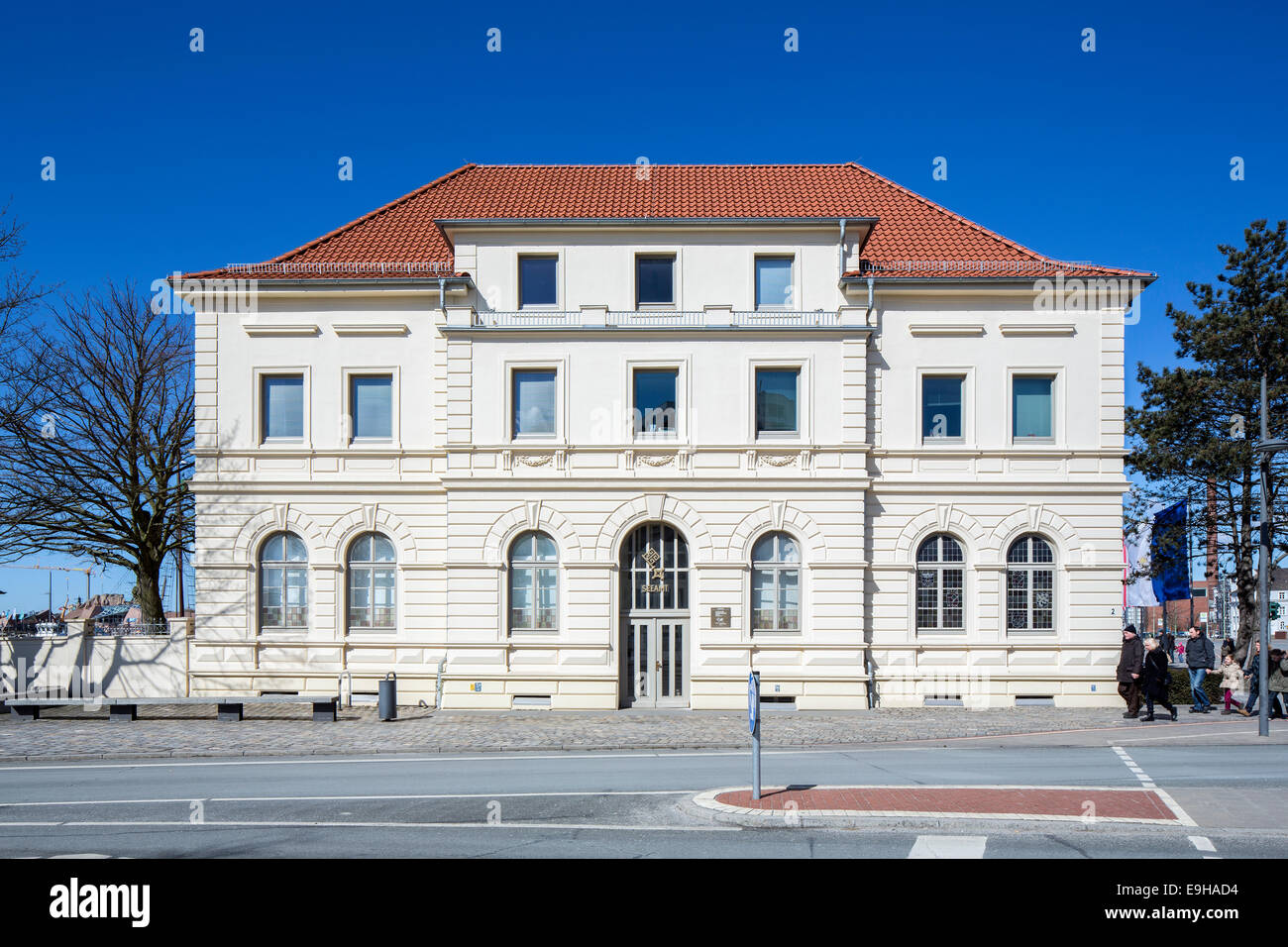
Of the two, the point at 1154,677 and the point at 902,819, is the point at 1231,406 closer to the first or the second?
the point at 1154,677

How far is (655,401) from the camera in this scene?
24922 millimetres

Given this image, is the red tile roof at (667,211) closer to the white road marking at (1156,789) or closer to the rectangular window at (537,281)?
Result: the rectangular window at (537,281)

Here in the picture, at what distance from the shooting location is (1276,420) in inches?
1252

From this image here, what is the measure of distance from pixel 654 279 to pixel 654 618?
8.03 m

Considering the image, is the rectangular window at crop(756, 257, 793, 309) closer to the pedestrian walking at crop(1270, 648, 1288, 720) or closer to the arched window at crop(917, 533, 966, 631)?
the arched window at crop(917, 533, 966, 631)

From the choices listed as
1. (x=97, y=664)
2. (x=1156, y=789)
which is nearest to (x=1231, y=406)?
(x=1156, y=789)

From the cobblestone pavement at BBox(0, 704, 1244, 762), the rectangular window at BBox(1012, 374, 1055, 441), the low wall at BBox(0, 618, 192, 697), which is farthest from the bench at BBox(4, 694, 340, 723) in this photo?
the rectangular window at BBox(1012, 374, 1055, 441)

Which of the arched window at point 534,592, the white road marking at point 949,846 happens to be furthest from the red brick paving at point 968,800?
the arched window at point 534,592

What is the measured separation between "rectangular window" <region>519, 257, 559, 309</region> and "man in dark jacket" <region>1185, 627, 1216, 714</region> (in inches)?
635

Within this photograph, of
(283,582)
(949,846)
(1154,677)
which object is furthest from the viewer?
(283,582)

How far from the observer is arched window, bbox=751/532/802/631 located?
24.5 meters

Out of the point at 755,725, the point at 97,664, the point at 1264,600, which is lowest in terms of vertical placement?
the point at 97,664

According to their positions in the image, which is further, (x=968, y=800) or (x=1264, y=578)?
(x=1264, y=578)

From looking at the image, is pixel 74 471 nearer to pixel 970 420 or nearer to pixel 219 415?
pixel 219 415
